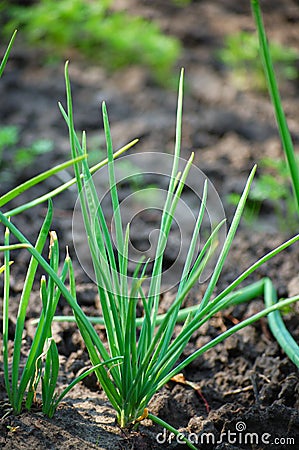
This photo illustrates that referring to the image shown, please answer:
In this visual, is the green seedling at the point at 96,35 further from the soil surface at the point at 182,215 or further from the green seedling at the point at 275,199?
the green seedling at the point at 275,199

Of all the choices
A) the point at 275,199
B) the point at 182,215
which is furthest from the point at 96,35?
the point at 275,199

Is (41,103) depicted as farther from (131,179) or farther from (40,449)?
(40,449)

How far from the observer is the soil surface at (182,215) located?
1.45m

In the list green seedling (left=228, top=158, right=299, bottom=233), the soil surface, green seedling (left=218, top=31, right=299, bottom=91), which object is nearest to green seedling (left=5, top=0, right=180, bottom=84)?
the soil surface

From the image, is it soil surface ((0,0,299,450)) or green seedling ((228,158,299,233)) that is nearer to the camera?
soil surface ((0,0,299,450))

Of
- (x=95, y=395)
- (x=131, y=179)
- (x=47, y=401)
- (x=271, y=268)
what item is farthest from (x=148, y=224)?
(x=47, y=401)

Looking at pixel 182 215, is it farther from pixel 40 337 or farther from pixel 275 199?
pixel 40 337

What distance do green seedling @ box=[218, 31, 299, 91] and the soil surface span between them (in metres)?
0.07

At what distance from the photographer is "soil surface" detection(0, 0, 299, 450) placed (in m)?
1.45

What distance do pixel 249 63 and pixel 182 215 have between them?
153 cm

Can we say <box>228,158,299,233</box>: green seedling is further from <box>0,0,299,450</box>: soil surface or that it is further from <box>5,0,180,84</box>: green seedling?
<box>5,0,180,84</box>: green seedling

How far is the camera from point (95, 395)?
1.62 m

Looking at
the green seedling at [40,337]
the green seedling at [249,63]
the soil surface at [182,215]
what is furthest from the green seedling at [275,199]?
the green seedling at [40,337]

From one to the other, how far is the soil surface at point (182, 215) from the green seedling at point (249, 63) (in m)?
0.07
